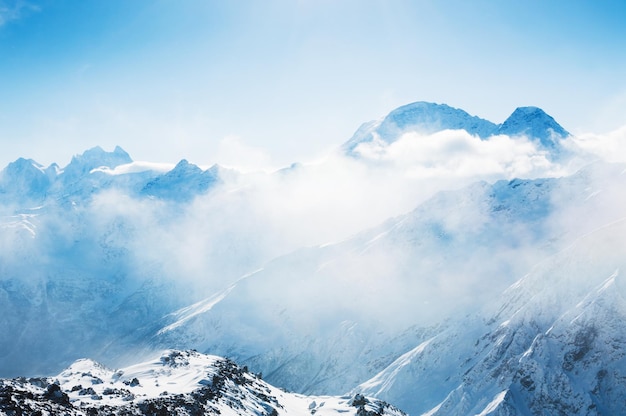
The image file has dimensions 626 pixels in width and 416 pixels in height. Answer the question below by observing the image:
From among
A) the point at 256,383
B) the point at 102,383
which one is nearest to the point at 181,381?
the point at 102,383

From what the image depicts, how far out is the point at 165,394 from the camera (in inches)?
2886

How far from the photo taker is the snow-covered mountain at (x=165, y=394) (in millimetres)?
56344

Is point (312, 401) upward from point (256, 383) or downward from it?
downward

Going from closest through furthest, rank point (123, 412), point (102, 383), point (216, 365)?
point (123, 412)
point (102, 383)
point (216, 365)

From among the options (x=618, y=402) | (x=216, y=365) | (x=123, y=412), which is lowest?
(x=618, y=402)

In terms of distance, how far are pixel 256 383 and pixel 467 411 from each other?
11067cm

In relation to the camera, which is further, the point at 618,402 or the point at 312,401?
the point at 618,402

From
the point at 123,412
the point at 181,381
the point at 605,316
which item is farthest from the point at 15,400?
the point at 605,316

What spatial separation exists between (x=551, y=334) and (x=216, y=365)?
145 metres

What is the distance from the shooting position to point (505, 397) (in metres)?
181

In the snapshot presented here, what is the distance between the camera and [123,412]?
194 feet

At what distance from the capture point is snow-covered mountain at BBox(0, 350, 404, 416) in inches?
2218

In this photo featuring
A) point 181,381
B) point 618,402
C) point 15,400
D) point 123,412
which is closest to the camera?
point 15,400

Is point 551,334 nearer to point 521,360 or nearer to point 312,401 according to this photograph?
point 521,360
